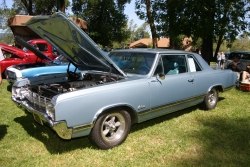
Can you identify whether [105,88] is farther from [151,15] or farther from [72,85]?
[151,15]

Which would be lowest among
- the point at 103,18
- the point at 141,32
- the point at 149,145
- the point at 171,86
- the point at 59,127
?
the point at 149,145

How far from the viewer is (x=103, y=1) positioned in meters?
23.6

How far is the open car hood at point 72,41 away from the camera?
10.1ft

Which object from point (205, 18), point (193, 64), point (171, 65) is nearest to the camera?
point (171, 65)

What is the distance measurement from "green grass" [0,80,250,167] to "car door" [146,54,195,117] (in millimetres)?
472

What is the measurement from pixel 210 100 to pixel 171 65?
180cm

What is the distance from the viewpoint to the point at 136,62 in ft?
13.2

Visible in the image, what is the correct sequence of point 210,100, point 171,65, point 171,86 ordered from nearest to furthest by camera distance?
point 171,86 < point 171,65 < point 210,100

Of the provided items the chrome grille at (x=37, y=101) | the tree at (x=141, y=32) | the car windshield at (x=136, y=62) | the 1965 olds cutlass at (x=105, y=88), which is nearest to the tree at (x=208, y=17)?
the 1965 olds cutlass at (x=105, y=88)

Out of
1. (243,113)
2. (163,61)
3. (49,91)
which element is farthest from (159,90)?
(243,113)

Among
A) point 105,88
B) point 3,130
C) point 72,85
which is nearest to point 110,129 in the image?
point 105,88

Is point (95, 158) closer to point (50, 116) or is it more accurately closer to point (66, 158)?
point (66, 158)

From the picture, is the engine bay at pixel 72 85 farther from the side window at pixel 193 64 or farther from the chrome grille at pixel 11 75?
the chrome grille at pixel 11 75

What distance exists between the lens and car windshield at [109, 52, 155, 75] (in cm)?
385
